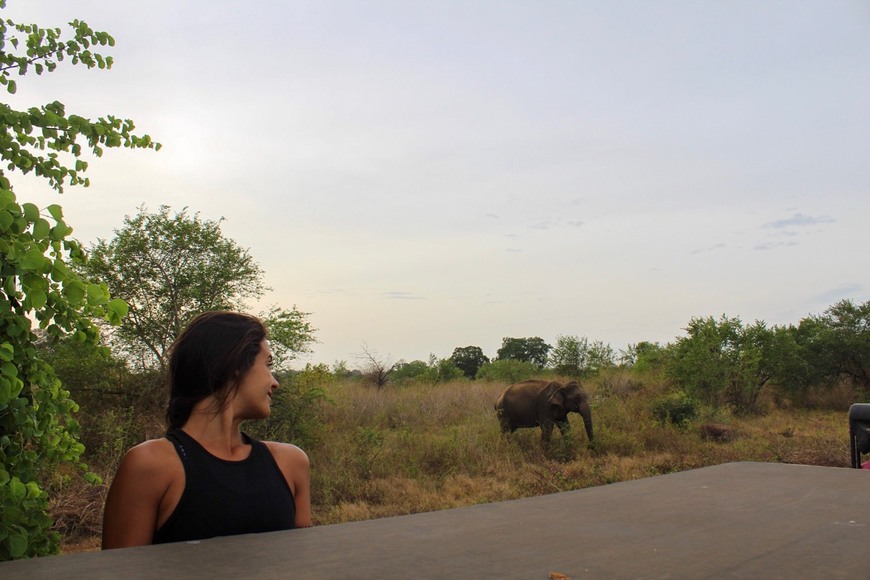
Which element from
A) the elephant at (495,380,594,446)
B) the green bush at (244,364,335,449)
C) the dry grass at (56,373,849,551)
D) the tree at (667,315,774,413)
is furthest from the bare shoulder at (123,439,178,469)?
the tree at (667,315,774,413)

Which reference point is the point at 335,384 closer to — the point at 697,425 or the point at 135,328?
the point at 135,328

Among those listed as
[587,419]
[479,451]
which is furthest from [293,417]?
[587,419]

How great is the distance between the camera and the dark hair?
1.87 metres

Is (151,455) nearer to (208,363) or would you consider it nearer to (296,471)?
(208,363)

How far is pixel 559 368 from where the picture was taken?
2505 cm

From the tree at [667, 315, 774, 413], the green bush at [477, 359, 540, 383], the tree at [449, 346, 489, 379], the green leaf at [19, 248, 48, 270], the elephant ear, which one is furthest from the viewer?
the tree at [449, 346, 489, 379]

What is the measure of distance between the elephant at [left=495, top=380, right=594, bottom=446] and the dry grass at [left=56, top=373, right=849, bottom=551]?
0.28m

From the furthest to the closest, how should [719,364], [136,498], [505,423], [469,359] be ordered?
1. [469,359]
2. [719,364]
3. [505,423]
4. [136,498]

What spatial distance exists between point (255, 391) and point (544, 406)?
1240 centimetres

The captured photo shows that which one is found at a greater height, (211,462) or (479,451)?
(211,462)

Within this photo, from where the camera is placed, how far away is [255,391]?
1.90 meters

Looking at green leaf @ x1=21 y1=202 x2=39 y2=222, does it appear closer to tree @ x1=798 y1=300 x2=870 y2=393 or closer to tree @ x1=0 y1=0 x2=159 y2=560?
tree @ x1=0 y1=0 x2=159 y2=560

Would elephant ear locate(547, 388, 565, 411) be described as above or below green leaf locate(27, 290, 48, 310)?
below

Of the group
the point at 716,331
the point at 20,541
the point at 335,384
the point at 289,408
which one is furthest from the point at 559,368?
the point at 20,541
